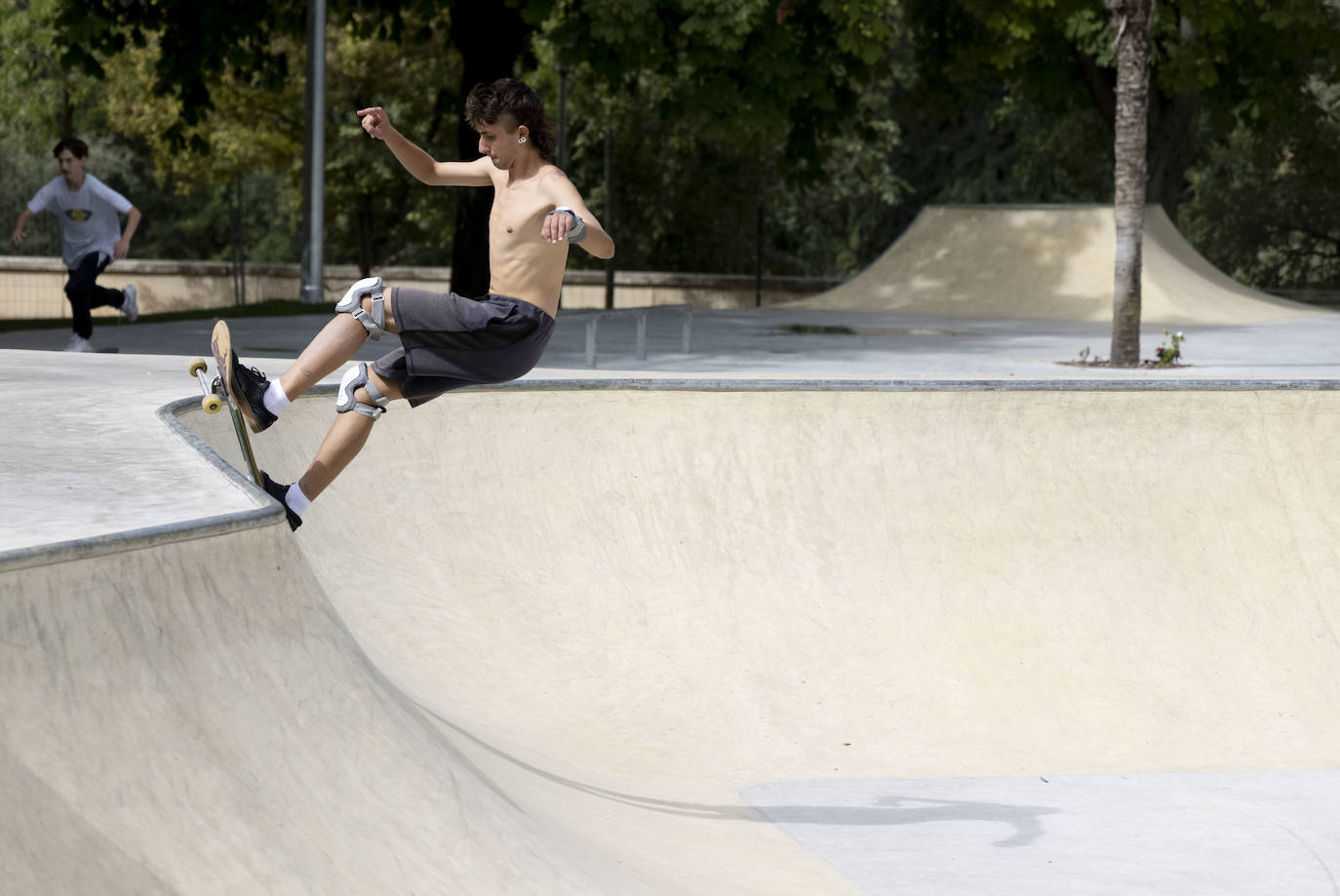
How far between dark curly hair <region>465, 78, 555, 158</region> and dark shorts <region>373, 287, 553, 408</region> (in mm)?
584

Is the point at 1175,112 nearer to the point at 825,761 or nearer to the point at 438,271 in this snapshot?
the point at 438,271

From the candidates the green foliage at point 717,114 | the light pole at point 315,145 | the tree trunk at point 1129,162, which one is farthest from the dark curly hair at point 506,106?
the light pole at point 315,145

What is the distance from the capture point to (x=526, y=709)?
6.75 metres

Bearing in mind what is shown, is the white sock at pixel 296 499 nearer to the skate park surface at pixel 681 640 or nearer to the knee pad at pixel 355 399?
the knee pad at pixel 355 399

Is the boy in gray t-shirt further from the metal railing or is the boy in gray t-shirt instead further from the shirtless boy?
the shirtless boy

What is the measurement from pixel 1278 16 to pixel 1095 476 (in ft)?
56.9

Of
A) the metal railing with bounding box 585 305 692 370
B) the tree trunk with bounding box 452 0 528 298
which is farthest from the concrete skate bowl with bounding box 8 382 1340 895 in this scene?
the tree trunk with bounding box 452 0 528 298

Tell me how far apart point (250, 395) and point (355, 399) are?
372mm

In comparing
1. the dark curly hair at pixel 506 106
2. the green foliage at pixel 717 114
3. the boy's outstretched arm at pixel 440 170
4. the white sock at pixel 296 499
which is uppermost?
the green foliage at pixel 717 114

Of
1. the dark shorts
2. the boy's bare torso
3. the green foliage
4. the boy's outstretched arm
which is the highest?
the green foliage

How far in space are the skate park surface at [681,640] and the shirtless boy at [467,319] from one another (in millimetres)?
558

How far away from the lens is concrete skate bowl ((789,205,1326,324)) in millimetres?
23281

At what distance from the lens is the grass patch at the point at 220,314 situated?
18.3m

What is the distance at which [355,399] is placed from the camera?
5488 mm
